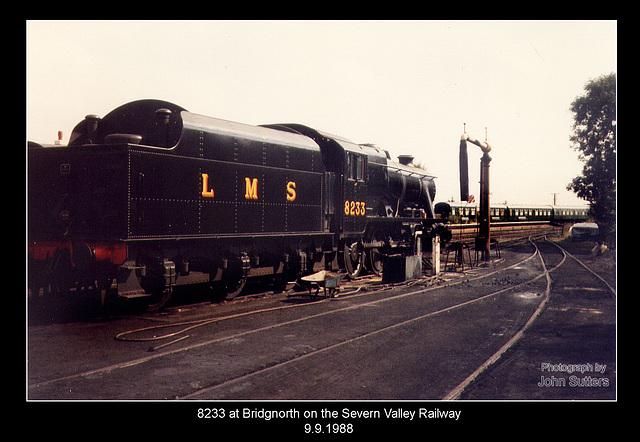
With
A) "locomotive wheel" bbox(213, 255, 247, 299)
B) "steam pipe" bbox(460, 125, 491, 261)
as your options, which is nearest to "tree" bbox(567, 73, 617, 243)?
"steam pipe" bbox(460, 125, 491, 261)

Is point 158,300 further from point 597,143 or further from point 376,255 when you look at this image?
point 597,143

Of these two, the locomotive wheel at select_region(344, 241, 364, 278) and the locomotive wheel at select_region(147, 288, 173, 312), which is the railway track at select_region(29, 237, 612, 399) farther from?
the locomotive wheel at select_region(344, 241, 364, 278)

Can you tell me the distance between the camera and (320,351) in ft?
25.4

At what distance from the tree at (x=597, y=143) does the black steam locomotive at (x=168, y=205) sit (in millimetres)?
22024

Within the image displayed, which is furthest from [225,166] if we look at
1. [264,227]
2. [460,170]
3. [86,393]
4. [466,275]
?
[460,170]

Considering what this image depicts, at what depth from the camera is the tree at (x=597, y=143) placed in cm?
2938

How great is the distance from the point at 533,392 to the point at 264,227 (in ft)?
24.4

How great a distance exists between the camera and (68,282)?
374 inches

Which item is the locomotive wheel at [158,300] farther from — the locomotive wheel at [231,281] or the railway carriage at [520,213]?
the railway carriage at [520,213]

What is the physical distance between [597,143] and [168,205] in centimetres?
3044

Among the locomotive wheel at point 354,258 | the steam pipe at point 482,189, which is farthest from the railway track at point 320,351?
the steam pipe at point 482,189

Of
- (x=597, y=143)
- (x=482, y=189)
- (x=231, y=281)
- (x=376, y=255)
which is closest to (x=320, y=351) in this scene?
(x=231, y=281)
